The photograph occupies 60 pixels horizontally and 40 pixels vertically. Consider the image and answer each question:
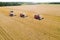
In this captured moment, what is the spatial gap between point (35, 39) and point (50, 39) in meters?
0.72

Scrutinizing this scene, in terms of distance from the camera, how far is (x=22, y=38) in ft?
28.3

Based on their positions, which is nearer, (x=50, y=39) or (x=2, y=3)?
(x=50, y=39)

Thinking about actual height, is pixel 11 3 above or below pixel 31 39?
below

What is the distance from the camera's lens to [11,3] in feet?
175

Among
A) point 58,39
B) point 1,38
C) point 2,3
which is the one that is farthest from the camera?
point 2,3

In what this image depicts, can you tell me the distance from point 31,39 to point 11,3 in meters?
45.7

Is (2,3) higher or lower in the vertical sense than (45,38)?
lower

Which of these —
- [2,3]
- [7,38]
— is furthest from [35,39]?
[2,3]

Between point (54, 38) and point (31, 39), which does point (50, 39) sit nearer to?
point (54, 38)

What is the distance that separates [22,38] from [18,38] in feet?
0.68

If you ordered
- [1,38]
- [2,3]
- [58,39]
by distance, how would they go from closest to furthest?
1. [58,39]
2. [1,38]
3. [2,3]

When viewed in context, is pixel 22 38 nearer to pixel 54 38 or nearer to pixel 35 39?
pixel 35 39

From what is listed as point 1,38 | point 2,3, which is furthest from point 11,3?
point 1,38

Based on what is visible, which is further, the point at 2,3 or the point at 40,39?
the point at 2,3
